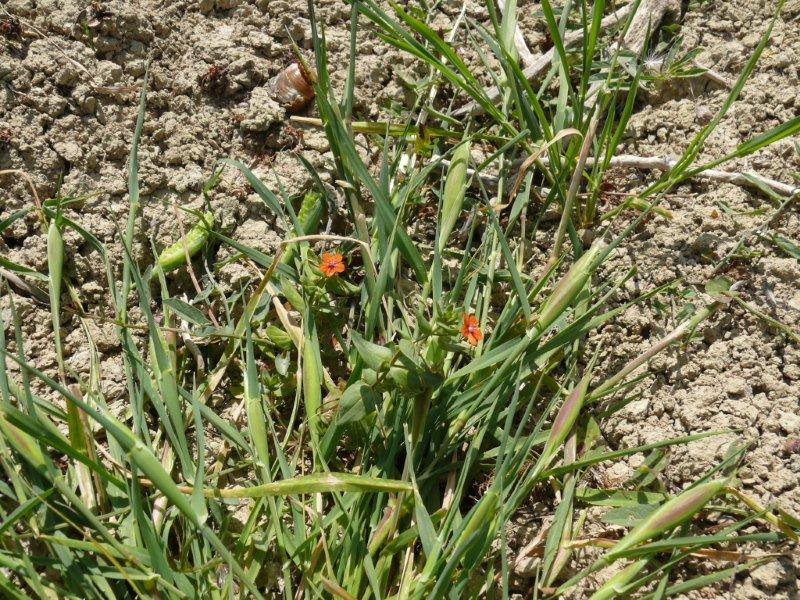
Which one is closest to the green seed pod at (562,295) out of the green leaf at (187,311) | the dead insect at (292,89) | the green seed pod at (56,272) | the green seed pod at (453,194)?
the green seed pod at (453,194)

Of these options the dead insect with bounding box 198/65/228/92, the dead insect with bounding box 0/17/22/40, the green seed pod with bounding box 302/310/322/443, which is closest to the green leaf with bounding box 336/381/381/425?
the green seed pod with bounding box 302/310/322/443

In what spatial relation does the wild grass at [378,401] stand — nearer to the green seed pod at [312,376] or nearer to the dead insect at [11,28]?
the green seed pod at [312,376]

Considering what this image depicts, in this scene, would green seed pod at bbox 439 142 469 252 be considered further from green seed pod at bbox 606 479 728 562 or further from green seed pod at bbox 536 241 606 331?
→ green seed pod at bbox 606 479 728 562

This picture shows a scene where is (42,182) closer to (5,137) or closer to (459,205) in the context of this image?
(5,137)

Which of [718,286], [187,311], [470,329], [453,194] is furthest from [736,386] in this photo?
[187,311]

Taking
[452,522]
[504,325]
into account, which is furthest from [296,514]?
[504,325]

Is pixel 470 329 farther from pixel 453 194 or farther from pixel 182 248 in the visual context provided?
pixel 182 248
